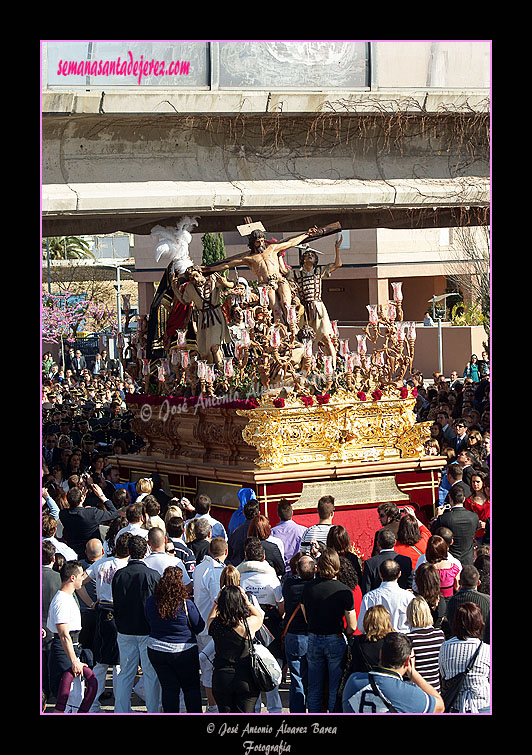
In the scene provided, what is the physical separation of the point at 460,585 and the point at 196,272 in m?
9.30

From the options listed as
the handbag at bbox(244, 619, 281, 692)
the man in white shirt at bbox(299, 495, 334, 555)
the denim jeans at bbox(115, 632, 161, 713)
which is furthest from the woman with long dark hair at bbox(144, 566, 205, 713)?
the man in white shirt at bbox(299, 495, 334, 555)

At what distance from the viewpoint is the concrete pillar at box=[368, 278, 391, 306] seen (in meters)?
49.8

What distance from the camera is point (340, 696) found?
8.22 m

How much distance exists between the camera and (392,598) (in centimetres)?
846

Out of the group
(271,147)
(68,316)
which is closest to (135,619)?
(271,147)

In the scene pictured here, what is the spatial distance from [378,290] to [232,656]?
42628 millimetres

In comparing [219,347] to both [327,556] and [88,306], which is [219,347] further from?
[88,306]

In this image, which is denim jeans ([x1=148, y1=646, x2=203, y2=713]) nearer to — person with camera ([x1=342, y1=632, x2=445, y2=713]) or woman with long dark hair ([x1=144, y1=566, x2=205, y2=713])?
woman with long dark hair ([x1=144, y1=566, x2=205, y2=713])

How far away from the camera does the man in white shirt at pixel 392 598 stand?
843cm

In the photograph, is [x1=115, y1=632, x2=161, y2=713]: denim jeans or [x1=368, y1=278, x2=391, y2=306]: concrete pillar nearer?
[x1=115, y1=632, x2=161, y2=713]: denim jeans

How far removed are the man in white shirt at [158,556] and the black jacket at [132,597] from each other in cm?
44

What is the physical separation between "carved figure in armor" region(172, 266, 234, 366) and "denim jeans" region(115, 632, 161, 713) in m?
8.14

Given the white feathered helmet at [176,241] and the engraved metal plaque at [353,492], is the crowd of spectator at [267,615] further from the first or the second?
the white feathered helmet at [176,241]

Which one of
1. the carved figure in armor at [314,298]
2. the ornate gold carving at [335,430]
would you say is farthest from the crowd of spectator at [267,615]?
the carved figure in armor at [314,298]
